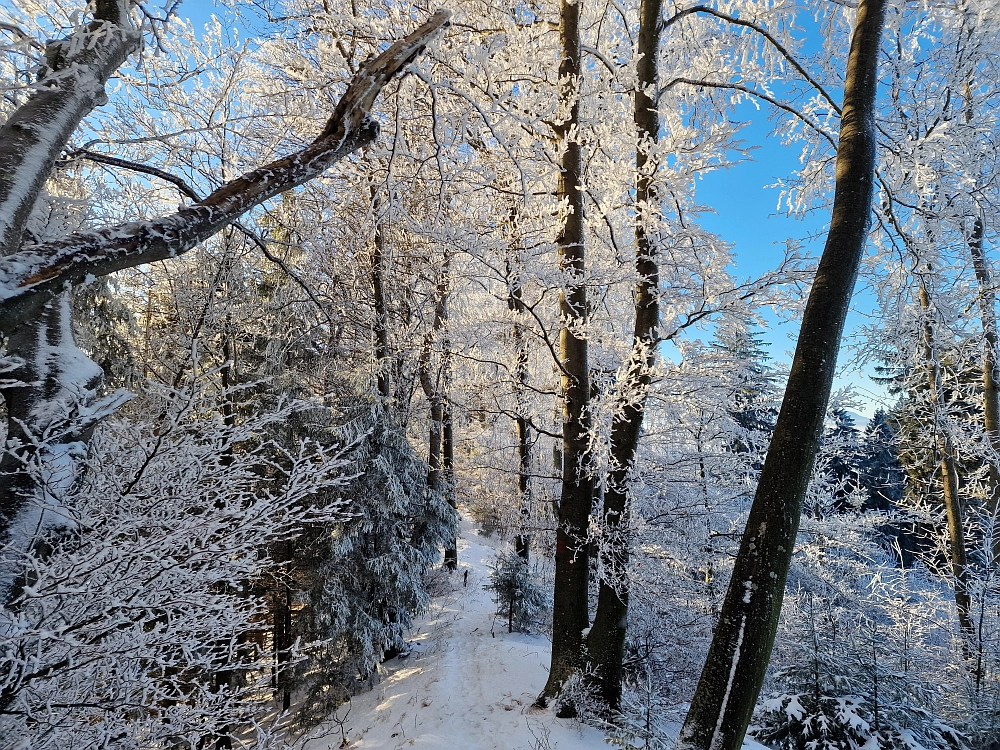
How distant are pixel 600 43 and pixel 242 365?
303 inches

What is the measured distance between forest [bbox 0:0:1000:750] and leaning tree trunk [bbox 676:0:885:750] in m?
0.02

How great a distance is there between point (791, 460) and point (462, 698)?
16.5 ft

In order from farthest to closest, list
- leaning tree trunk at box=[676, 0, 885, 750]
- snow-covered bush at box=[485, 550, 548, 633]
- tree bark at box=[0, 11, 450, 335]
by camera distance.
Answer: snow-covered bush at box=[485, 550, 548, 633] → leaning tree trunk at box=[676, 0, 885, 750] → tree bark at box=[0, 11, 450, 335]

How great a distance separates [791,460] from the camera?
2758mm

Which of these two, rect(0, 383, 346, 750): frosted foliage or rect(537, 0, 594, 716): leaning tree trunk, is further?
rect(537, 0, 594, 716): leaning tree trunk

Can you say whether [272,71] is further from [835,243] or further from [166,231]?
[835,243]

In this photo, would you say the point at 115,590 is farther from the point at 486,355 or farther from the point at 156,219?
the point at 486,355

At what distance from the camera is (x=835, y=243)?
2885 millimetres

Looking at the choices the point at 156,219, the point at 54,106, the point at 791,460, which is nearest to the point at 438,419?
the point at 791,460

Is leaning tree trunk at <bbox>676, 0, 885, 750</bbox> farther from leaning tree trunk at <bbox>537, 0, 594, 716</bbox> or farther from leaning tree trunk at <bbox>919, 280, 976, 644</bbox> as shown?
leaning tree trunk at <bbox>919, 280, 976, 644</bbox>

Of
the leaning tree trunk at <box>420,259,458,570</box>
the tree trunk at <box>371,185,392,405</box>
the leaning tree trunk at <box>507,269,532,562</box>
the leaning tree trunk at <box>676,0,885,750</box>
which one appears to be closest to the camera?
the leaning tree trunk at <box>676,0,885,750</box>

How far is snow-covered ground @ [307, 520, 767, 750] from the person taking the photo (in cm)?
424

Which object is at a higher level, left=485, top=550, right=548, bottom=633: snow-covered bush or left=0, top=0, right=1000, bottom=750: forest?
left=0, top=0, right=1000, bottom=750: forest

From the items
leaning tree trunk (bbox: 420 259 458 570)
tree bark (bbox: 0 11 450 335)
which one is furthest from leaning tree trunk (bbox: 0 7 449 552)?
leaning tree trunk (bbox: 420 259 458 570)
